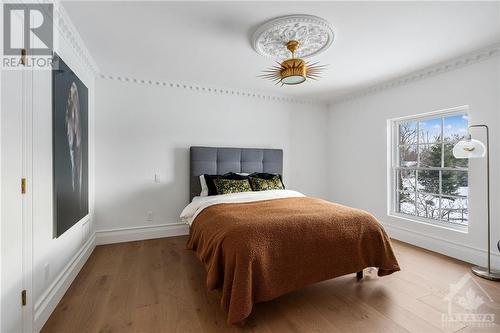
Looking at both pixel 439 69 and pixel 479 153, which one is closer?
pixel 479 153

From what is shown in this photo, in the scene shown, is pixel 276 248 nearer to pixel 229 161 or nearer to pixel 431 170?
pixel 229 161

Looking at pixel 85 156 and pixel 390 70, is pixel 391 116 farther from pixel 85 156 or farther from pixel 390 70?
pixel 85 156

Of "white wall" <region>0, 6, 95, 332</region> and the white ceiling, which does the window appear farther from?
"white wall" <region>0, 6, 95, 332</region>

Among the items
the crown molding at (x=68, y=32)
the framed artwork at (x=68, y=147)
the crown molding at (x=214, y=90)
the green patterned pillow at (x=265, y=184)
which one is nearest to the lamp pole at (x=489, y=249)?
the green patterned pillow at (x=265, y=184)

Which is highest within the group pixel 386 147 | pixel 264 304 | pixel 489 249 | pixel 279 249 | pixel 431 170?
pixel 386 147

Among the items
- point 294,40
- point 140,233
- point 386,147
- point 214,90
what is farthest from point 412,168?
point 140,233

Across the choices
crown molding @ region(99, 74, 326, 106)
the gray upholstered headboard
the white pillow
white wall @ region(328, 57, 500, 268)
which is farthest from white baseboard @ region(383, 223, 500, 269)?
the white pillow

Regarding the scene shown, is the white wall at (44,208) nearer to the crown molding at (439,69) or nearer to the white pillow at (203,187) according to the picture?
the white pillow at (203,187)

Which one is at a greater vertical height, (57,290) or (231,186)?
(231,186)

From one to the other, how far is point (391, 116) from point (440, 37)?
1.39 meters

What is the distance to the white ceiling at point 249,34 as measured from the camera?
1935 mm

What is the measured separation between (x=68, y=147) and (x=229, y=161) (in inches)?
85.8

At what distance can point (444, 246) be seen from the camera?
2.96 m

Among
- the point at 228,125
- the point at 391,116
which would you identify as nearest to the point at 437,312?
the point at 391,116
